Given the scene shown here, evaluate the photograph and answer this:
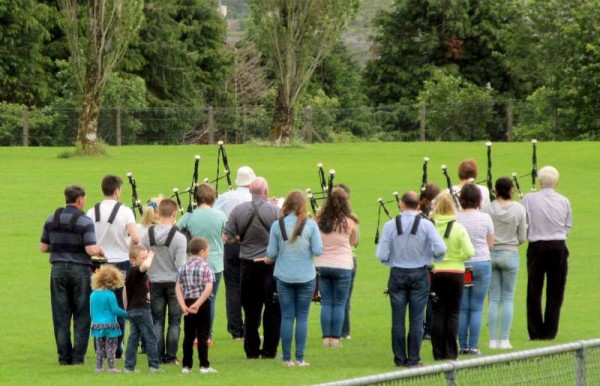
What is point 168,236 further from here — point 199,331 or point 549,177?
point 549,177

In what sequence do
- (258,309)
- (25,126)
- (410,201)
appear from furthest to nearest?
(25,126) → (258,309) → (410,201)

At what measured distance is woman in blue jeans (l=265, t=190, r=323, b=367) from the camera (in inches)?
497

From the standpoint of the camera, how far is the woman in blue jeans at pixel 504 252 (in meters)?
14.0

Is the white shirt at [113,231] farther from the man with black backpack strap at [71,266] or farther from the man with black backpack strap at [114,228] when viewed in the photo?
the man with black backpack strap at [71,266]

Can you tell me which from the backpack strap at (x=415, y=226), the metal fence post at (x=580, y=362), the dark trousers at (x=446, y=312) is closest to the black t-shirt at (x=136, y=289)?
the backpack strap at (x=415, y=226)

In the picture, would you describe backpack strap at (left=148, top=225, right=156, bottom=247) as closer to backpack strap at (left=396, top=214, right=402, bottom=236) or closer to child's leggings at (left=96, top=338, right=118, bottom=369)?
child's leggings at (left=96, top=338, right=118, bottom=369)

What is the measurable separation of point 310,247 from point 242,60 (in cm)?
6353

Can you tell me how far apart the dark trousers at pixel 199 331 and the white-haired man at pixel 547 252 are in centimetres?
394

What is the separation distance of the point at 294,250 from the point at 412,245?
3.43 feet

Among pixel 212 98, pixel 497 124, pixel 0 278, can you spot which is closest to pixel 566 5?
pixel 497 124

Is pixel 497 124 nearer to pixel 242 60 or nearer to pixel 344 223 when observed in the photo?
pixel 242 60

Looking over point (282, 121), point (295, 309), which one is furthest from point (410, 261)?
point (282, 121)

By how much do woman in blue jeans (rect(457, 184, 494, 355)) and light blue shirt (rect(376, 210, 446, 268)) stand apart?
0.88 m

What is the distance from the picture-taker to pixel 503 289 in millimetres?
14172
